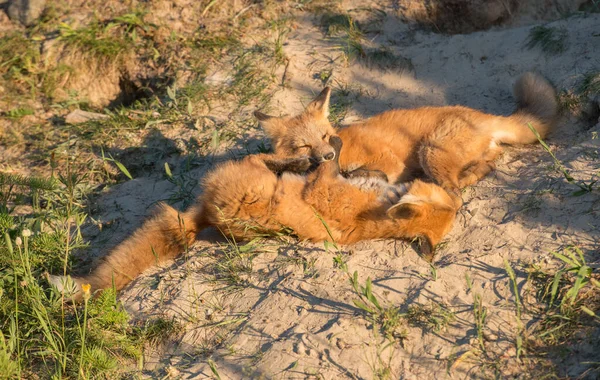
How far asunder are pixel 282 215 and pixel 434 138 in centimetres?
170

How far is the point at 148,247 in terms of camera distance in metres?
4.35

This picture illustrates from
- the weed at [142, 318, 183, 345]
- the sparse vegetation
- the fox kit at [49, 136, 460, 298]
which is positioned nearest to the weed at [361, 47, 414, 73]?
the sparse vegetation

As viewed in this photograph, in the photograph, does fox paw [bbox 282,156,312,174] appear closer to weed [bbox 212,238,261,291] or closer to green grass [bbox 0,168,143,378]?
weed [bbox 212,238,261,291]

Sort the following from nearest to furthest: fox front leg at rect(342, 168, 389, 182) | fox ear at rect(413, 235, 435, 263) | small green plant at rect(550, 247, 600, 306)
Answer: small green plant at rect(550, 247, 600, 306) < fox ear at rect(413, 235, 435, 263) < fox front leg at rect(342, 168, 389, 182)

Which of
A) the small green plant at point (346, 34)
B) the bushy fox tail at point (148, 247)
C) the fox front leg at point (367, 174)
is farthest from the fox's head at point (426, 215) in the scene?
the small green plant at point (346, 34)

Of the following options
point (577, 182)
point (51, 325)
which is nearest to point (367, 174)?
point (577, 182)

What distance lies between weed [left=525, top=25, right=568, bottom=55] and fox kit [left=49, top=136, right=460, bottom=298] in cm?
262

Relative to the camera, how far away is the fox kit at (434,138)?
5.01 metres

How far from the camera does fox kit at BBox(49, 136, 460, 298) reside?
4.23 metres

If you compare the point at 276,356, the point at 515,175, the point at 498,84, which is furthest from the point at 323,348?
the point at 498,84

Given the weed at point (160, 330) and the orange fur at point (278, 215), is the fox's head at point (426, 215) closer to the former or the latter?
the orange fur at point (278, 215)

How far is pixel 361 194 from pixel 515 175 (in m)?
1.38

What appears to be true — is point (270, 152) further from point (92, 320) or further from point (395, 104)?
point (92, 320)

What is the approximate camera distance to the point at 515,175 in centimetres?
480
